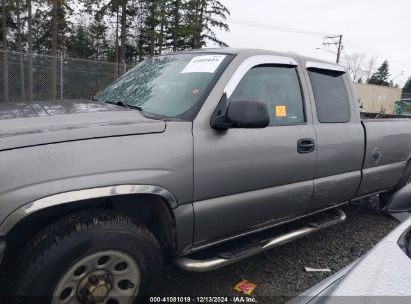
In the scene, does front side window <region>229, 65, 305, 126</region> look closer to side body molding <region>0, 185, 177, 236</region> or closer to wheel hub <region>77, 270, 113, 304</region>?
side body molding <region>0, 185, 177, 236</region>

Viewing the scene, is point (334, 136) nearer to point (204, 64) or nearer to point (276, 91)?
point (276, 91)

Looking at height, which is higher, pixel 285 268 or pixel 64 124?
pixel 64 124

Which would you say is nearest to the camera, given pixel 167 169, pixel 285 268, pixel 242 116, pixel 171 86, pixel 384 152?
pixel 167 169

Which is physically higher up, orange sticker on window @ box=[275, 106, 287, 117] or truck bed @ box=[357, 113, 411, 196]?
orange sticker on window @ box=[275, 106, 287, 117]

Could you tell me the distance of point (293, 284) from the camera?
318 cm

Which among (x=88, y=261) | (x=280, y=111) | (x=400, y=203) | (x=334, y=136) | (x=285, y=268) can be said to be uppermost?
(x=280, y=111)

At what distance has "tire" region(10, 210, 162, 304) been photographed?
1.98 meters

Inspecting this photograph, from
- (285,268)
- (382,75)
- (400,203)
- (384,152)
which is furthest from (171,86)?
(382,75)

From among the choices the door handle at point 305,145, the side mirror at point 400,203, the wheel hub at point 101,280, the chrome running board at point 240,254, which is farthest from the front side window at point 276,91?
the wheel hub at point 101,280

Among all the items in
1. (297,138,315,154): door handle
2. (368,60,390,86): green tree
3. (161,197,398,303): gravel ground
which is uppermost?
(368,60,390,86): green tree

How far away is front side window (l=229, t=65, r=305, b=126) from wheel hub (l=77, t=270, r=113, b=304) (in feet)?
5.15

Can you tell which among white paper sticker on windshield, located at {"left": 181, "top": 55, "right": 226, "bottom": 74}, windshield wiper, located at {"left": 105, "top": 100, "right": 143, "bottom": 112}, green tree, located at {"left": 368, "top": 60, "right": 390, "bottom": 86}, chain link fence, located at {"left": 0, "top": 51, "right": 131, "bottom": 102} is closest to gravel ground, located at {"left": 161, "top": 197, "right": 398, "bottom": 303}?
windshield wiper, located at {"left": 105, "top": 100, "right": 143, "bottom": 112}

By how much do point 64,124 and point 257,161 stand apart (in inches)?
55.1

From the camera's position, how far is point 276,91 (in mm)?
3217
